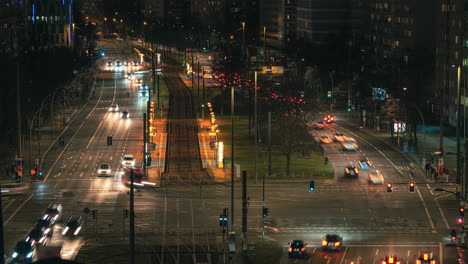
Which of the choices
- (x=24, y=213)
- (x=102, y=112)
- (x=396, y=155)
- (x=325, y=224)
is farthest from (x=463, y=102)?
(x=24, y=213)

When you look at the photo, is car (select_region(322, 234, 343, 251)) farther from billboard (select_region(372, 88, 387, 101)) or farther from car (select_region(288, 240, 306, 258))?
billboard (select_region(372, 88, 387, 101))

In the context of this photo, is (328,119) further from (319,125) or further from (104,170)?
(104,170)

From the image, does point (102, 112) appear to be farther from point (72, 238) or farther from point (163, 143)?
point (72, 238)

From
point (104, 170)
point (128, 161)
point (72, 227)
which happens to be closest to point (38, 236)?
point (72, 227)

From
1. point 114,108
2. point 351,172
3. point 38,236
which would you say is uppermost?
point 114,108

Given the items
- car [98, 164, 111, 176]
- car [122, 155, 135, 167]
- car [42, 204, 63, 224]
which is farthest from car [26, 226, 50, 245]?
car [122, 155, 135, 167]
